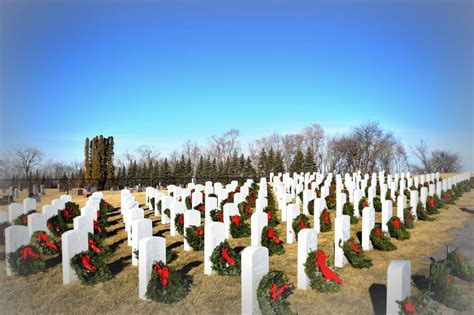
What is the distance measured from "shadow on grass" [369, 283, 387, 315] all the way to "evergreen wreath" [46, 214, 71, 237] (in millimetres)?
9514

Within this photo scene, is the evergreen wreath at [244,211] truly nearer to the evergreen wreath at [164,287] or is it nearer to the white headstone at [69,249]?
the white headstone at [69,249]

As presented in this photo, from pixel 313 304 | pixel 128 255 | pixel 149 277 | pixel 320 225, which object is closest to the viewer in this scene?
pixel 313 304

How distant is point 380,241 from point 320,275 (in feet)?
11.7

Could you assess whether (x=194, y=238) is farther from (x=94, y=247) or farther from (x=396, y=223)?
(x=396, y=223)

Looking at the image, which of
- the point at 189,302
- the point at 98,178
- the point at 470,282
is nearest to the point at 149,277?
the point at 189,302

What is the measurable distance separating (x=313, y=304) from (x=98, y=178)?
37.0 m

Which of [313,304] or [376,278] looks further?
[376,278]

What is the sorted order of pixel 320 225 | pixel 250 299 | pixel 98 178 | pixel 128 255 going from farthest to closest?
pixel 98 178
pixel 320 225
pixel 128 255
pixel 250 299

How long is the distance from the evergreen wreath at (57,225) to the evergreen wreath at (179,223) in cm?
370

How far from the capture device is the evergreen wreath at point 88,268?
293 inches

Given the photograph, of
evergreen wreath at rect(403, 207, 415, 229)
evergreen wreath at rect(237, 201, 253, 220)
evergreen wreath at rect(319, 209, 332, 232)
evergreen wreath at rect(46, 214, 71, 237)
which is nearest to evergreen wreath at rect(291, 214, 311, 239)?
evergreen wreath at rect(319, 209, 332, 232)

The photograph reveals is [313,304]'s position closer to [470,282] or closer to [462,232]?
[470,282]

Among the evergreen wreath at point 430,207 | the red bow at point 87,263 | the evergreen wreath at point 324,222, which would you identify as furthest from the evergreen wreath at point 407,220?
the red bow at point 87,263

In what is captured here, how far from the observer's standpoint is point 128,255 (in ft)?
32.2
